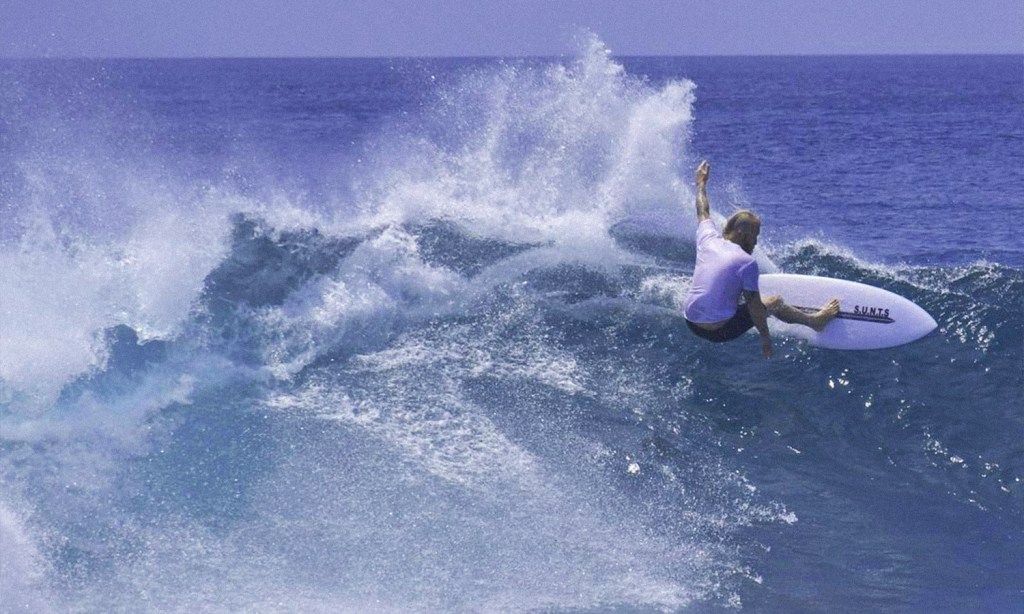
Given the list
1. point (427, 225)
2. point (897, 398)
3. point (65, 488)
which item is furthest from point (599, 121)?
point (65, 488)

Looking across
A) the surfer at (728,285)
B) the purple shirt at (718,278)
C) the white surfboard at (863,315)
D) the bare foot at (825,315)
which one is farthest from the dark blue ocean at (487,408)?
the purple shirt at (718,278)

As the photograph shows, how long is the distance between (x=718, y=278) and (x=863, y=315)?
2.36 meters

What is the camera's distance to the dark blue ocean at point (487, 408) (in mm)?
7062

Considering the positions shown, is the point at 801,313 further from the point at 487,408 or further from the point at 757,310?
the point at 487,408

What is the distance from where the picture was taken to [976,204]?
21703 mm

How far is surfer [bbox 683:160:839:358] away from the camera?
823 cm

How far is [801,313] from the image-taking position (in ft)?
30.3

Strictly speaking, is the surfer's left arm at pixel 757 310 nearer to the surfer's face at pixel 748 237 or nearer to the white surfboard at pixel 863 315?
the surfer's face at pixel 748 237

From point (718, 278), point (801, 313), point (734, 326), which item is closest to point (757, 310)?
point (734, 326)

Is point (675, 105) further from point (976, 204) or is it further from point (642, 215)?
point (976, 204)

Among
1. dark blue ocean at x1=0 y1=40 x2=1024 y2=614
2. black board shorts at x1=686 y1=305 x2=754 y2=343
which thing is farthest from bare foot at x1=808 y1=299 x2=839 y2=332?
black board shorts at x1=686 y1=305 x2=754 y2=343

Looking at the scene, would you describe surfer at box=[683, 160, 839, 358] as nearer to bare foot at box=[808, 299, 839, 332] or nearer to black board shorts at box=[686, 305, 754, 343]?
black board shorts at box=[686, 305, 754, 343]

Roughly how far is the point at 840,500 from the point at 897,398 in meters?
1.85

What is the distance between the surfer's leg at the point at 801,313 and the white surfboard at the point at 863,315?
130 mm
